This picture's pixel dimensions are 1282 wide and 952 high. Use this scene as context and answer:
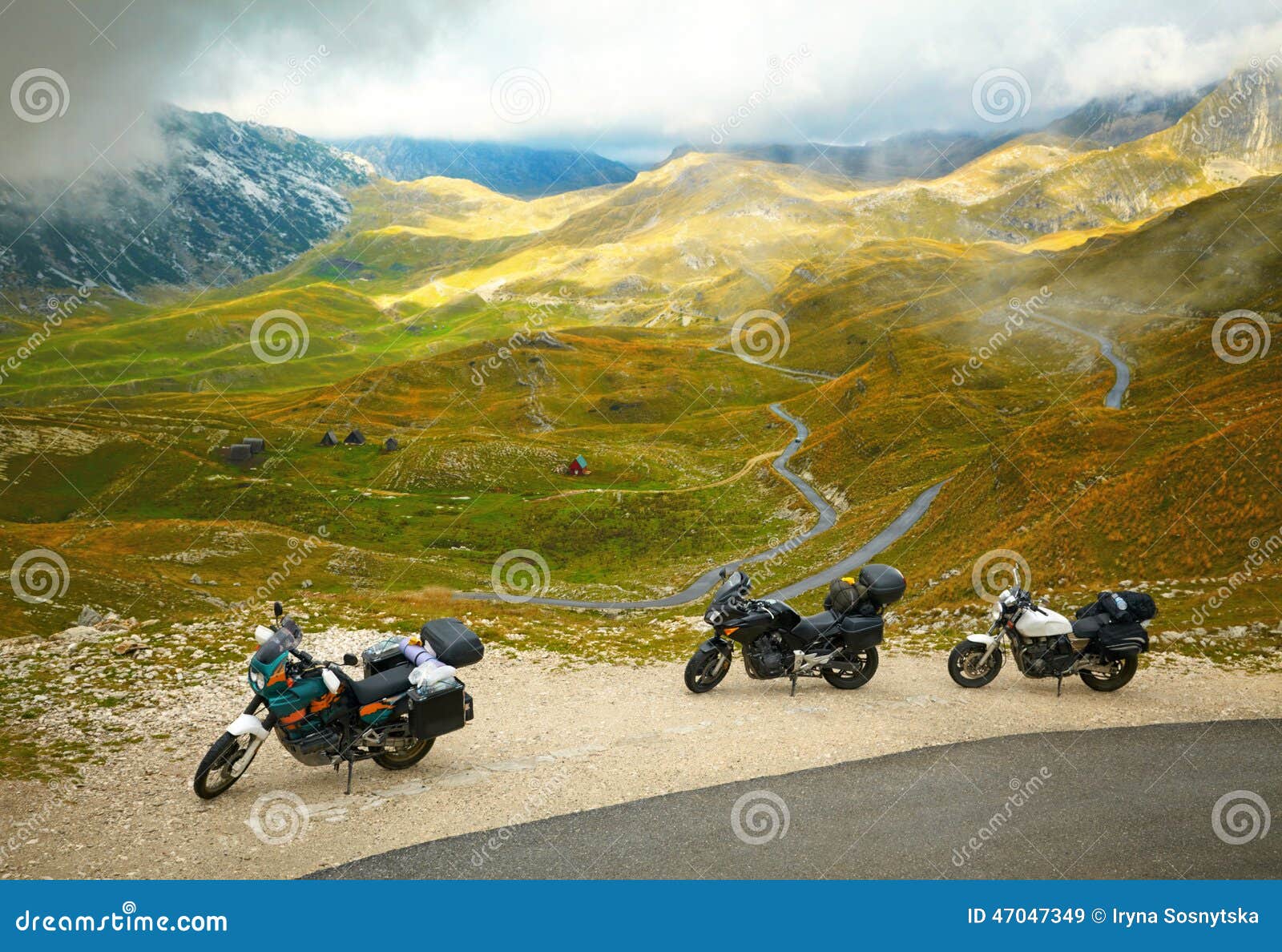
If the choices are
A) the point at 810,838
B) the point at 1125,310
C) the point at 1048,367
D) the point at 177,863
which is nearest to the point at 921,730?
the point at 810,838

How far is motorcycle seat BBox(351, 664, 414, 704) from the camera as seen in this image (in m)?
13.7

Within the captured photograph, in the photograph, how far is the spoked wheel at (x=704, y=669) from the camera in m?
18.7

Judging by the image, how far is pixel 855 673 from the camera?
18797mm

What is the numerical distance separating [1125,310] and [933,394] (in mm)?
89853

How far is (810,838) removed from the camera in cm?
1174

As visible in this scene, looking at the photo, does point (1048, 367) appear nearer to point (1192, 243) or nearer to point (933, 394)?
point (933, 394)

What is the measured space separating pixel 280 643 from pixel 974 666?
1543cm

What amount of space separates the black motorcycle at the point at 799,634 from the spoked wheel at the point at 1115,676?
4.75 m
